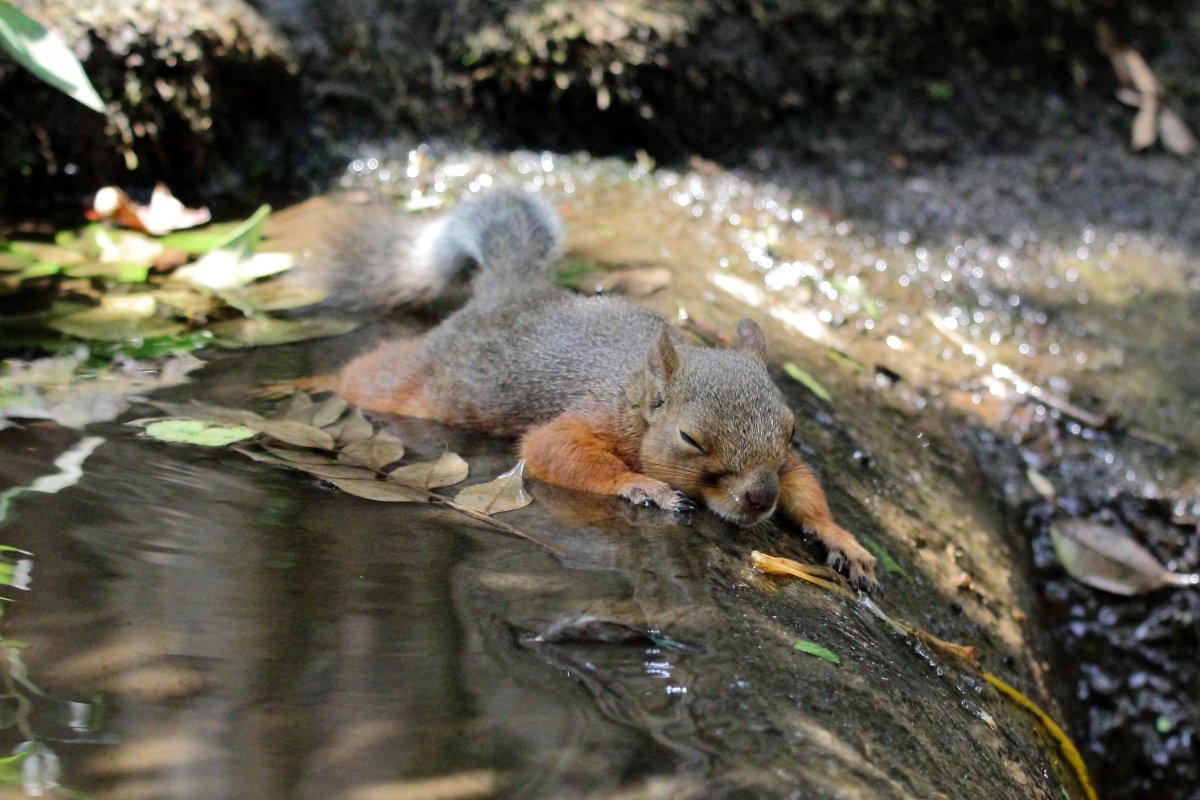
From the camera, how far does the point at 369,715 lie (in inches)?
71.7

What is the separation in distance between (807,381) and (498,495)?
1.70 m

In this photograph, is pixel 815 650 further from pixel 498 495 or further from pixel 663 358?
pixel 663 358

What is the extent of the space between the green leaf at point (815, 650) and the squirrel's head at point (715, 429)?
57cm

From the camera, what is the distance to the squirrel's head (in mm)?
2895

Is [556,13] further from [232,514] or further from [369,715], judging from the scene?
[369,715]

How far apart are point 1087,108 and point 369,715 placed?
7.01 m

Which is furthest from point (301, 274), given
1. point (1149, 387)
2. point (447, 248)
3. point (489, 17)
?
point (1149, 387)

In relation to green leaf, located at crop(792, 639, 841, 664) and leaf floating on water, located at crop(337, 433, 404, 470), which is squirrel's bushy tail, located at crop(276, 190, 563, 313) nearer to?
leaf floating on water, located at crop(337, 433, 404, 470)

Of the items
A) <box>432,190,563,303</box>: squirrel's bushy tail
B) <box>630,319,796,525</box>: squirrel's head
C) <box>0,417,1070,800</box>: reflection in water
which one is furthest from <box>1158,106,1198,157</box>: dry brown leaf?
<box>0,417,1070,800</box>: reflection in water

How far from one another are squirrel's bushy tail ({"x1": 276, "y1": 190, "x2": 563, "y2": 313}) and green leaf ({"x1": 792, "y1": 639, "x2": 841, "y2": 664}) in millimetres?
2319

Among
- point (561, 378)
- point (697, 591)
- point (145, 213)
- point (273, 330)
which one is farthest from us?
point (145, 213)

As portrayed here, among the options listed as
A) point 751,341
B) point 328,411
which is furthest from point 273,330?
point 751,341

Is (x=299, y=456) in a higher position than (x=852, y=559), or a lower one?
higher

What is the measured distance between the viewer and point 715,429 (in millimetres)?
2967
